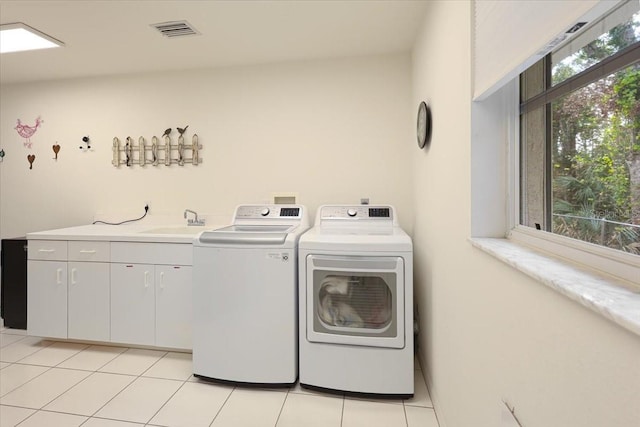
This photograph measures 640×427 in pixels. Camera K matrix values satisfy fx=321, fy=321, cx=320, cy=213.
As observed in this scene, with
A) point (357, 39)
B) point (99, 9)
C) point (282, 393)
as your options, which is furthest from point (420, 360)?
point (99, 9)

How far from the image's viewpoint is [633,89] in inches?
24.5

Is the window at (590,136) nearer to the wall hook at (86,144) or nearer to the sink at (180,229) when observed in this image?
the sink at (180,229)

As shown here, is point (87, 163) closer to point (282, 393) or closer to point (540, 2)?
point (282, 393)

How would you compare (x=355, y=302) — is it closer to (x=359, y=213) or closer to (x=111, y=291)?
(x=359, y=213)

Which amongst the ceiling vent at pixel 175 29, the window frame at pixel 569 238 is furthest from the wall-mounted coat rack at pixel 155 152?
the window frame at pixel 569 238

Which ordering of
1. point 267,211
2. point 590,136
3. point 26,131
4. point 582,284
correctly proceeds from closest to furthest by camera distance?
point 582,284
point 590,136
point 267,211
point 26,131

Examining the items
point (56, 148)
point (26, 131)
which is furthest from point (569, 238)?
point (26, 131)

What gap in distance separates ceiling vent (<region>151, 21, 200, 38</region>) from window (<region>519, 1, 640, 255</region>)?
87.1 inches

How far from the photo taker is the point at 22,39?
95.3 inches

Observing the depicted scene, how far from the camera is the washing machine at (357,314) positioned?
74.0 inches

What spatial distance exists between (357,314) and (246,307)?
0.69 meters

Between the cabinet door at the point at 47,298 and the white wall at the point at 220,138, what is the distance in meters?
0.79

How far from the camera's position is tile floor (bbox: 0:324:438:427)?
5.76 ft

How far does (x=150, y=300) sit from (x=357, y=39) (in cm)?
255
